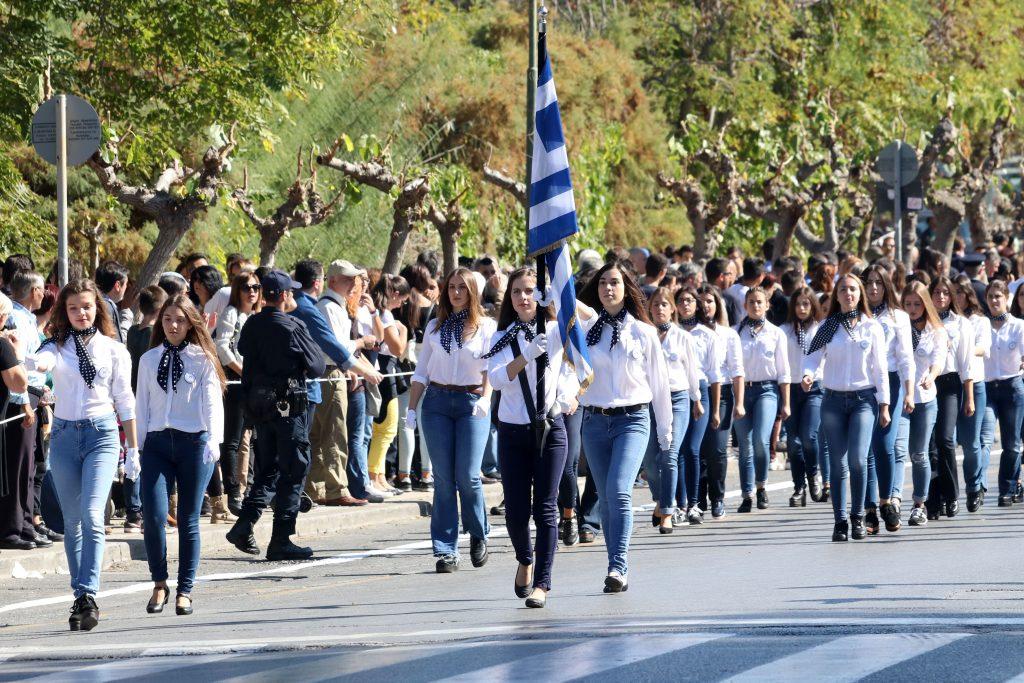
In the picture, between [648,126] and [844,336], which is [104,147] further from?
[648,126]

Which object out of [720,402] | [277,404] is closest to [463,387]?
[277,404]

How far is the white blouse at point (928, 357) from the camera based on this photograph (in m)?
13.8

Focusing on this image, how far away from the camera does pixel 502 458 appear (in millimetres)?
10375

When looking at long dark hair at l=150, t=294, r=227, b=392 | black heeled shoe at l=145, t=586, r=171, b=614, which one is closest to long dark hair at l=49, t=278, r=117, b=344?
long dark hair at l=150, t=294, r=227, b=392

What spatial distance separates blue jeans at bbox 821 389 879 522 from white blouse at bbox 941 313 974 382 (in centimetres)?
155

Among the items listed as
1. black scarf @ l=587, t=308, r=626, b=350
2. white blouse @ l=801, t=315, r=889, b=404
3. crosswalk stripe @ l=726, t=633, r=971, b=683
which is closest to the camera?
crosswalk stripe @ l=726, t=633, r=971, b=683

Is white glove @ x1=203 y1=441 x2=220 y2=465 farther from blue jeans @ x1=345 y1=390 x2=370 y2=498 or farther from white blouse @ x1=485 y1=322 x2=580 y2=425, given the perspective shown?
blue jeans @ x1=345 y1=390 x2=370 y2=498

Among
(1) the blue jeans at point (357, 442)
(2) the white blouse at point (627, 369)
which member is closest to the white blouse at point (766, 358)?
(1) the blue jeans at point (357, 442)

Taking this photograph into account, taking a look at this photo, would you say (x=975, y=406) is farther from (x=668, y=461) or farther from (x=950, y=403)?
(x=668, y=461)

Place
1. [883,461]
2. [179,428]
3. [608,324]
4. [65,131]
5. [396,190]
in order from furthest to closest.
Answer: [396,190], [65,131], [883,461], [608,324], [179,428]

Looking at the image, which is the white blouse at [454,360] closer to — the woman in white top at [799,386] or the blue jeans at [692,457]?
the blue jeans at [692,457]

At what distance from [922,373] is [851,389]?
1.30 m

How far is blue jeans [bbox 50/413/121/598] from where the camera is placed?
10.2 metres

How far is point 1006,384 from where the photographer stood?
49.8 ft
